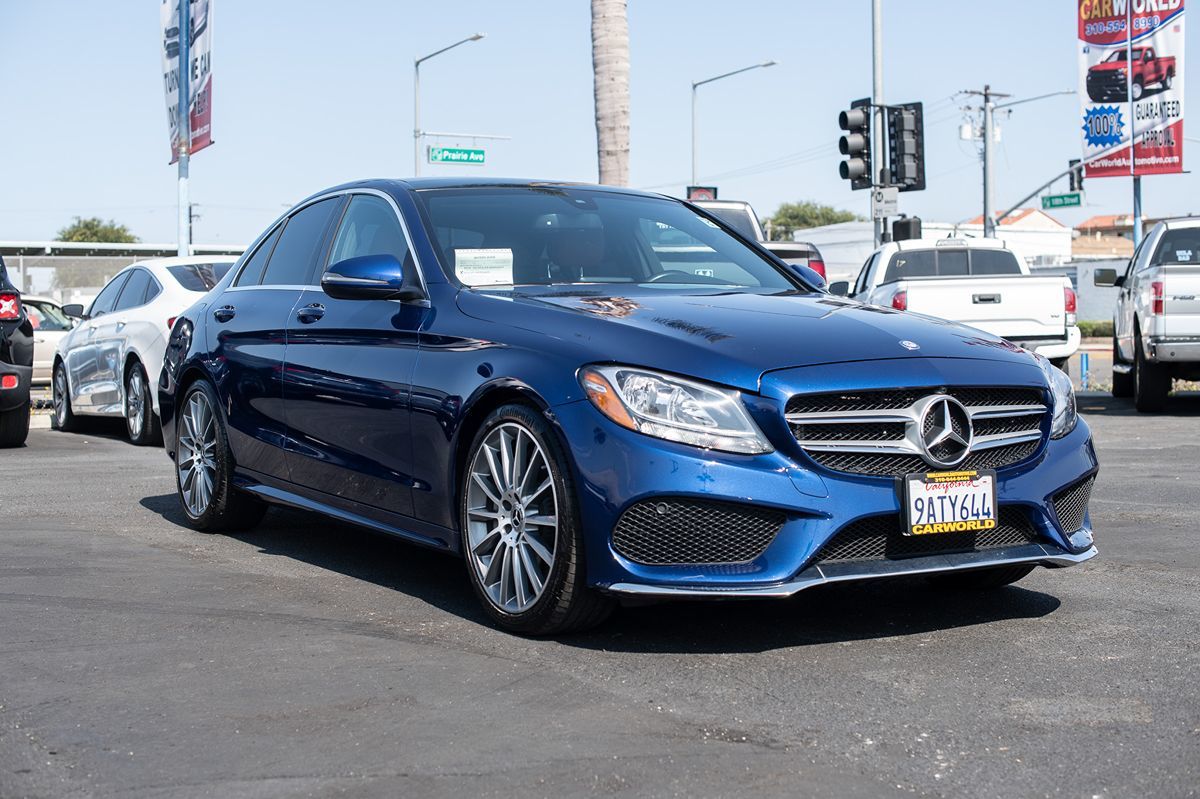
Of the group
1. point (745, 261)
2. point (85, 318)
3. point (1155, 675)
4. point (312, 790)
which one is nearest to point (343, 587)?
point (745, 261)

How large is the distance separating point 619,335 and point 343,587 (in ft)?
6.13

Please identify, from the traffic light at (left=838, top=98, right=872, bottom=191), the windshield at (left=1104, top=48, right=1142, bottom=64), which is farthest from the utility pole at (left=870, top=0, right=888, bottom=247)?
the windshield at (left=1104, top=48, right=1142, bottom=64)

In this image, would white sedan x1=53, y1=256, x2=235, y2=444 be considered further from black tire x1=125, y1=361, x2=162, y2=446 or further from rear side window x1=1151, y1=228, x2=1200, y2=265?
rear side window x1=1151, y1=228, x2=1200, y2=265

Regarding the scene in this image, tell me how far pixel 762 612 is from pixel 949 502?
0.94m

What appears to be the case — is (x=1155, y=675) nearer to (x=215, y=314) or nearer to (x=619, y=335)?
(x=619, y=335)

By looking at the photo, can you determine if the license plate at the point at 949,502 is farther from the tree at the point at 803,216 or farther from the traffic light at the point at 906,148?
the tree at the point at 803,216

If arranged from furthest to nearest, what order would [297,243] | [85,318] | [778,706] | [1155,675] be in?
[85,318] < [297,243] < [1155,675] < [778,706]

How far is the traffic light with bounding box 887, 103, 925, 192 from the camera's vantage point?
21516 millimetres

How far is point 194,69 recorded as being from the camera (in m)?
22.3

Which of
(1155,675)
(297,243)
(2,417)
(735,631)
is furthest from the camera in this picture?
(2,417)

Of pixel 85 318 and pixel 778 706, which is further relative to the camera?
pixel 85 318

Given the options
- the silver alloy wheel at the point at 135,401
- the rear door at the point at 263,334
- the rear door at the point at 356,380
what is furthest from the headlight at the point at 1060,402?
the silver alloy wheel at the point at 135,401

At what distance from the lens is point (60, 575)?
6.50 meters

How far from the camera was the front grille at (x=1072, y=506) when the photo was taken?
536 cm
